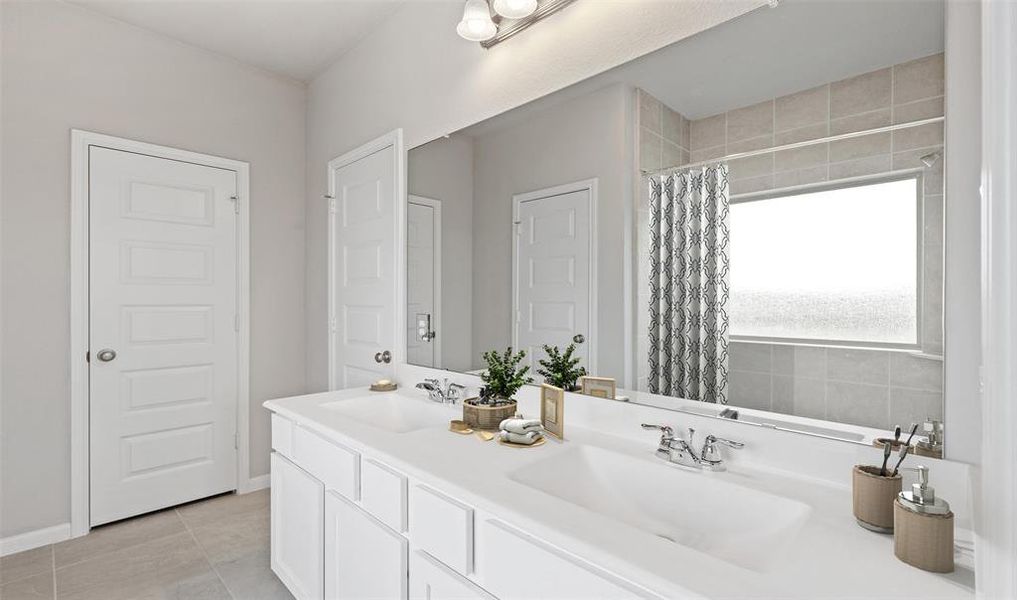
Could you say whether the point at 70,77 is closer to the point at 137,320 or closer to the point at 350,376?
the point at 137,320

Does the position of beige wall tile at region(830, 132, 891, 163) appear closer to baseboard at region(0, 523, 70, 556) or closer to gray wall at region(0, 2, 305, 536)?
gray wall at region(0, 2, 305, 536)

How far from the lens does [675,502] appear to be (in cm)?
118

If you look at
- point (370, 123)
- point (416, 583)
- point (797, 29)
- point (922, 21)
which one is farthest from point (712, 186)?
point (370, 123)

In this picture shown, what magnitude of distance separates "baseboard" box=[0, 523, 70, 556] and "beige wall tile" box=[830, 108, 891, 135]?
363 cm

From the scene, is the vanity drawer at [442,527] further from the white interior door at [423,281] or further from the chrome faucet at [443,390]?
the white interior door at [423,281]

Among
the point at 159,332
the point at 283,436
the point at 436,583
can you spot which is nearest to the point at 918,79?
the point at 436,583

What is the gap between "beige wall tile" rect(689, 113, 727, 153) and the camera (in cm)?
130

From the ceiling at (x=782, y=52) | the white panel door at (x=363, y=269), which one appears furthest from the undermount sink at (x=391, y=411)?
the ceiling at (x=782, y=52)

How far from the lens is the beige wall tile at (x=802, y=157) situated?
3.73 ft

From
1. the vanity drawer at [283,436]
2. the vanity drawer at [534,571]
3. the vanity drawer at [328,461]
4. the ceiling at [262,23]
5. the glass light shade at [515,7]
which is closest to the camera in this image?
the vanity drawer at [534,571]

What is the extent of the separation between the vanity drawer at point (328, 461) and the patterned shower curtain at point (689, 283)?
961mm

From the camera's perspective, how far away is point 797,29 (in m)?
1.20

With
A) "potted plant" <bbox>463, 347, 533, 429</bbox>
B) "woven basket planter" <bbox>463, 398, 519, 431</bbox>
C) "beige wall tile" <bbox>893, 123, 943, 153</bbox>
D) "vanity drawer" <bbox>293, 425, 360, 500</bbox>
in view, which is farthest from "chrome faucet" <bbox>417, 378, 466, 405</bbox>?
"beige wall tile" <bbox>893, 123, 943, 153</bbox>

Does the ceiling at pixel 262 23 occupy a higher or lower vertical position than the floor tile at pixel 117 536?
higher
